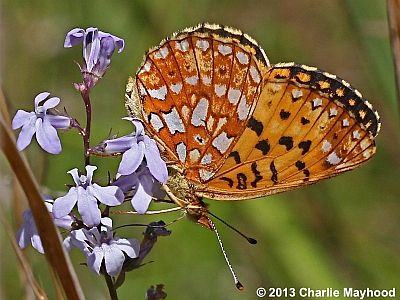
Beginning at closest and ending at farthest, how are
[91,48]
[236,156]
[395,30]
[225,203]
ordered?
[91,48], [395,30], [236,156], [225,203]

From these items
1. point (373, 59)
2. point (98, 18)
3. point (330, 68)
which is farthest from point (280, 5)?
point (373, 59)

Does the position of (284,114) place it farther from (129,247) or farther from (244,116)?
(129,247)

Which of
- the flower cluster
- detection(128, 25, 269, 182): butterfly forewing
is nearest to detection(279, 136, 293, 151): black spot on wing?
detection(128, 25, 269, 182): butterfly forewing

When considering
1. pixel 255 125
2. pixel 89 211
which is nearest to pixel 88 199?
pixel 89 211

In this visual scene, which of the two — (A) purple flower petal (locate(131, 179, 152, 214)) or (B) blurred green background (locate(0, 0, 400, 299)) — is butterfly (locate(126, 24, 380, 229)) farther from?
(B) blurred green background (locate(0, 0, 400, 299))

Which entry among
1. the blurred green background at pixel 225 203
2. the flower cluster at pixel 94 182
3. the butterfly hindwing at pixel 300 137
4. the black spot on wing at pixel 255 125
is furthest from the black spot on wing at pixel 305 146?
the blurred green background at pixel 225 203

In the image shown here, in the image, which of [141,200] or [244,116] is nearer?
[141,200]
